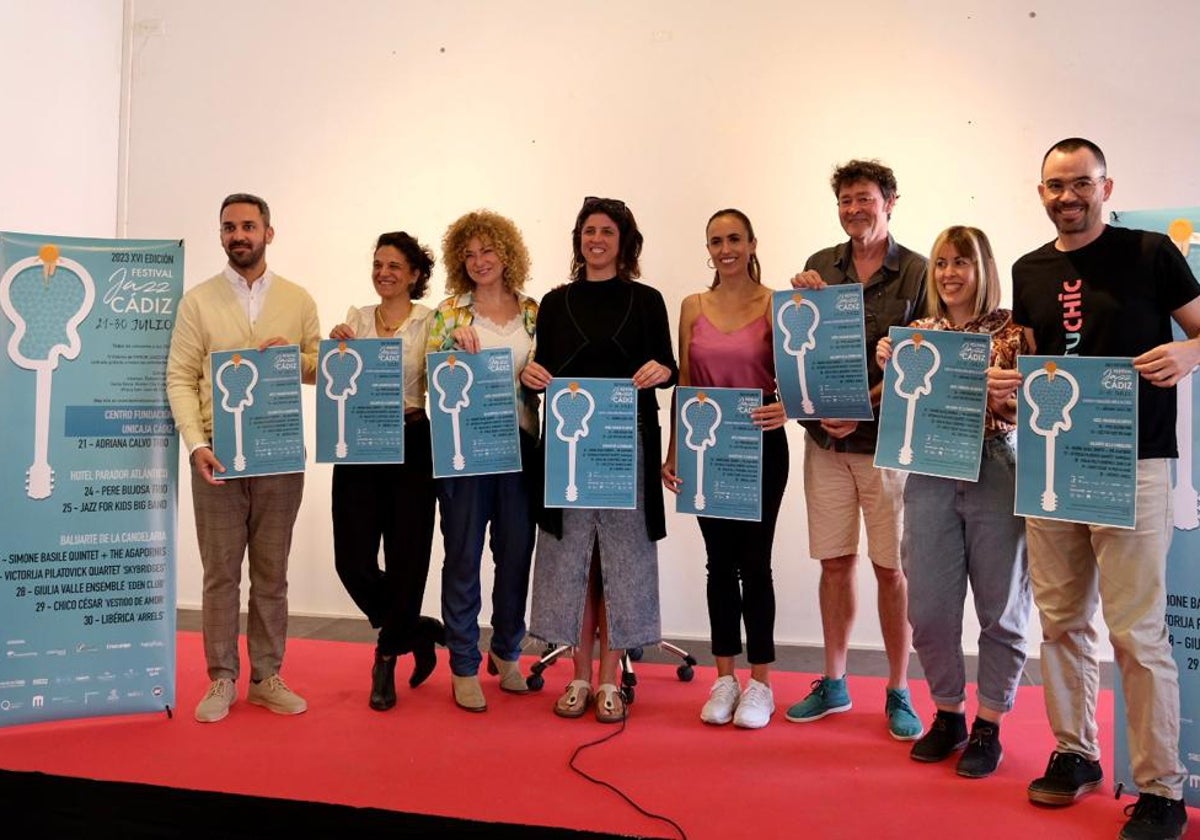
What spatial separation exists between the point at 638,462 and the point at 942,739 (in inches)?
47.4

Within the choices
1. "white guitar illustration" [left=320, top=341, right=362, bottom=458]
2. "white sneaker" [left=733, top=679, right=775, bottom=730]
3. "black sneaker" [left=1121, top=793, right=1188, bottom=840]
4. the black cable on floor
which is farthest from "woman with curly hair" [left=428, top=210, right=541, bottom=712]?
"black sneaker" [left=1121, top=793, right=1188, bottom=840]

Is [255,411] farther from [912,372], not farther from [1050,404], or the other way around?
[1050,404]

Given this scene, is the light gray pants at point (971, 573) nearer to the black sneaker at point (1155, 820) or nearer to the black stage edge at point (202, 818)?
the black sneaker at point (1155, 820)

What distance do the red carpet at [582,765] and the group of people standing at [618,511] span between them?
0.35 ft

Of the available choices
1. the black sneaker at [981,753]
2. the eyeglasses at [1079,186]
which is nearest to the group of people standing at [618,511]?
the black sneaker at [981,753]

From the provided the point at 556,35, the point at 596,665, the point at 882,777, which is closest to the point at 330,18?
the point at 556,35

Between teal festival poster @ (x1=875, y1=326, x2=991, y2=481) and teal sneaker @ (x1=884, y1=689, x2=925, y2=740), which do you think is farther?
teal sneaker @ (x1=884, y1=689, x2=925, y2=740)

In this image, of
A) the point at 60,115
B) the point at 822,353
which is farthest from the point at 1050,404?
the point at 60,115

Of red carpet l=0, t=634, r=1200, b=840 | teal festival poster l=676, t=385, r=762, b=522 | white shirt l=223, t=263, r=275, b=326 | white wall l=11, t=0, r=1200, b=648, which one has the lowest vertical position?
red carpet l=0, t=634, r=1200, b=840

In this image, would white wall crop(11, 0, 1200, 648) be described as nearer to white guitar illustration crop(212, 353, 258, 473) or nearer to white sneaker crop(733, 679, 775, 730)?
white sneaker crop(733, 679, 775, 730)

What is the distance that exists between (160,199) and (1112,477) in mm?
4598

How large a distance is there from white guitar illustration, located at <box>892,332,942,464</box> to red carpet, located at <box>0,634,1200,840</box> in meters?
0.90

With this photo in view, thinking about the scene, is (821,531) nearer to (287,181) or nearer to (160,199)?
(287,181)

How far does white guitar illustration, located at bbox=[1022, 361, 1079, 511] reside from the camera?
78.2 inches
